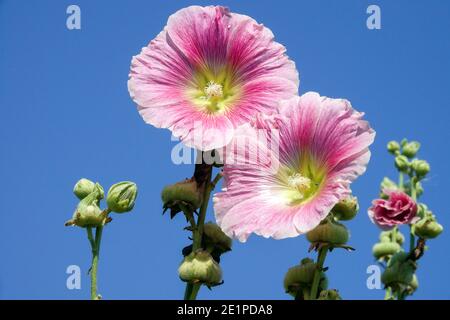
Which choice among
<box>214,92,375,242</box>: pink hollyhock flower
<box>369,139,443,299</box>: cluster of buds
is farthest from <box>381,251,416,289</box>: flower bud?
<box>214,92,375,242</box>: pink hollyhock flower

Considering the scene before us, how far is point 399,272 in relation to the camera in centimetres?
176

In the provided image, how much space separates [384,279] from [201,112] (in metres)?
0.65

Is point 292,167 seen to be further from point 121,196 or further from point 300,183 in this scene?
point 121,196

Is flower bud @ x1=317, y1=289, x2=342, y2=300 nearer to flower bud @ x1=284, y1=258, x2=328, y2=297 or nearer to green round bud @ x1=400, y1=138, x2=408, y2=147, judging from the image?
flower bud @ x1=284, y1=258, x2=328, y2=297

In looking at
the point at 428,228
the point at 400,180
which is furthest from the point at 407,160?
the point at 428,228

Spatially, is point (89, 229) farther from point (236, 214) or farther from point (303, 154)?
point (303, 154)

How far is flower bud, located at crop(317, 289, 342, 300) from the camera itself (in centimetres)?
126

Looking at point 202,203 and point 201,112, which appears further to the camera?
point 201,112

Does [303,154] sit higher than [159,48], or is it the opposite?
[159,48]

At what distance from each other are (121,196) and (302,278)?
38 cm

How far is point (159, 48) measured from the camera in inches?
59.4
